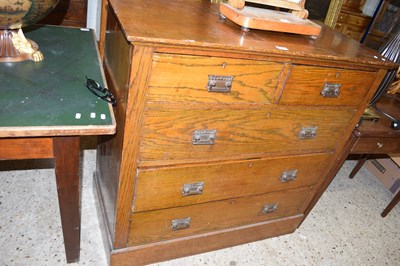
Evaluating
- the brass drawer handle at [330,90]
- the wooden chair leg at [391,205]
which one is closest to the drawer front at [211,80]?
the brass drawer handle at [330,90]

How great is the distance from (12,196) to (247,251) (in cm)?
136

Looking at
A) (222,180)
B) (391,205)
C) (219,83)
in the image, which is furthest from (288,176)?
(391,205)

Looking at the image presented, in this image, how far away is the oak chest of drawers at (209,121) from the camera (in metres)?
1.05

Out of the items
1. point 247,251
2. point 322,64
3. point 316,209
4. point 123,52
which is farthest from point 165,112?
point 316,209

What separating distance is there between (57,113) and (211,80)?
514 mm

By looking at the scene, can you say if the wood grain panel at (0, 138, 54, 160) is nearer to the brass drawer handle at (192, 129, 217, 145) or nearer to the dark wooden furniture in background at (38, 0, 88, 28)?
the brass drawer handle at (192, 129, 217, 145)

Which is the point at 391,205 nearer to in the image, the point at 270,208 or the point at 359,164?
the point at 359,164

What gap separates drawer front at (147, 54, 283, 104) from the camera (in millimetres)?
1017

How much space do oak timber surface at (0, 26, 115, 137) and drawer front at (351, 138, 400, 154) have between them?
4.34 ft

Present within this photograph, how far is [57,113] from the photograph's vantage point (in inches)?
37.5

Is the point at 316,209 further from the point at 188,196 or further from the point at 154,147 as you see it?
the point at 154,147

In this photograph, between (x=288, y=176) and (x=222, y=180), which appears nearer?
(x=222, y=180)

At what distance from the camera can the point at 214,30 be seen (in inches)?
45.3

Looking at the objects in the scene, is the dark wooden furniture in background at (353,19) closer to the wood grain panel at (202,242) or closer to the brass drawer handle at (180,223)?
the wood grain panel at (202,242)
